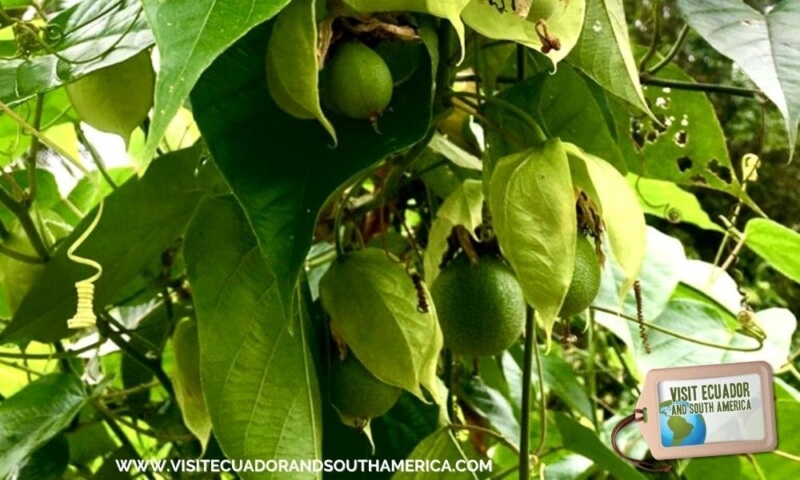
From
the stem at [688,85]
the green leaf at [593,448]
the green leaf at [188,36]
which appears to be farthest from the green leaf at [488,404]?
the green leaf at [188,36]

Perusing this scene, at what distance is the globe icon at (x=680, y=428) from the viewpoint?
16.4 inches

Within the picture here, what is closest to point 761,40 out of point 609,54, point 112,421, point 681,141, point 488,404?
point 609,54

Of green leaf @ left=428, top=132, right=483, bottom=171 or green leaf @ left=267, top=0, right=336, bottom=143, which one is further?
green leaf @ left=428, top=132, right=483, bottom=171

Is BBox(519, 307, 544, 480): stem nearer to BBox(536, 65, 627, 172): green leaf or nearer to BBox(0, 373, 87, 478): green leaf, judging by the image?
BBox(536, 65, 627, 172): green leaf

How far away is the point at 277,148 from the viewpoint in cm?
31

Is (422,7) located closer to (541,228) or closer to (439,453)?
(541,228)

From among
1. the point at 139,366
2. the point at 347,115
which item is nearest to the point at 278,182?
the point at 347,115

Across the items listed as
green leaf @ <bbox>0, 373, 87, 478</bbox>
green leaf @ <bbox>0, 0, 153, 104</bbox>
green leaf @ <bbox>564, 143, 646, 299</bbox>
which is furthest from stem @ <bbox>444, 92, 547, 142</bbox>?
green leaf @ <bbox>0, 373, 87, 478</bbox>

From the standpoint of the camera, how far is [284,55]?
28 centimetres

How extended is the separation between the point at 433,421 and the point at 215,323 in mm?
133

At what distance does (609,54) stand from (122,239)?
224 mm

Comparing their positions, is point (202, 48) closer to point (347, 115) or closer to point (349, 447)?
point (347, 115)

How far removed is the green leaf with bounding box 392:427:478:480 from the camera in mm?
379

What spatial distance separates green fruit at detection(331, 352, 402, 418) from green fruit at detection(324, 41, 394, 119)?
0.37ft
